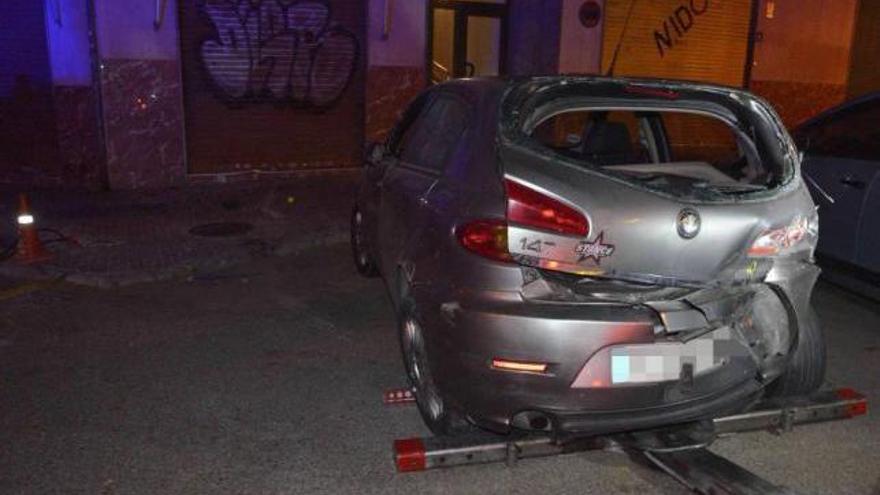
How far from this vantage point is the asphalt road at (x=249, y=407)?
11.2ft

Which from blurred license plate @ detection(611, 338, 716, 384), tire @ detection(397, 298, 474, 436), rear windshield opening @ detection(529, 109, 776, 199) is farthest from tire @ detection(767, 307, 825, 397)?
tire @ detection(397, 298, 474, 436)

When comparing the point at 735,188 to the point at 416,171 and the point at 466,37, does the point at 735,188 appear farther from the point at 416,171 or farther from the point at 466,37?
the point at 466,37

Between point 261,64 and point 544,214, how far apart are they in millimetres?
8343

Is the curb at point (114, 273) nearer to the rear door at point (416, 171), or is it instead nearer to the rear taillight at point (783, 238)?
the rear door at point (416, 171)

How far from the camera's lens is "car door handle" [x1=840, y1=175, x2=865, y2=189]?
17.7 feet

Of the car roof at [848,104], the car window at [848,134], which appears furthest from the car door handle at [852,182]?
the car roof at [848,104]

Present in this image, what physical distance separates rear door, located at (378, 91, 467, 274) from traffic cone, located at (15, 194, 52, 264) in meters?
3.66

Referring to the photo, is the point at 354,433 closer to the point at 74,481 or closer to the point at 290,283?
the point at 74,481

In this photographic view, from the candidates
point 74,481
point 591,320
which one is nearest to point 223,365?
point 74,481

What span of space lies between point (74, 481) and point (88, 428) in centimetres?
54

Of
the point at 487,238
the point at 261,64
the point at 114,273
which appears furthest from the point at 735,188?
the point at 261,64

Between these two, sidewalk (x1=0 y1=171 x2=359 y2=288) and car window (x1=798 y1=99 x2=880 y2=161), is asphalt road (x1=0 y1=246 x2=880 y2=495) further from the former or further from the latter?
car window (x1=798 y1=99 x2=880 y2=161)

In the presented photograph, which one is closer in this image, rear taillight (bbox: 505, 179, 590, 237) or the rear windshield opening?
rear taillight (bbox: 505, 179, 590, 237)

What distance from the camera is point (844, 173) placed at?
5.57 meters
